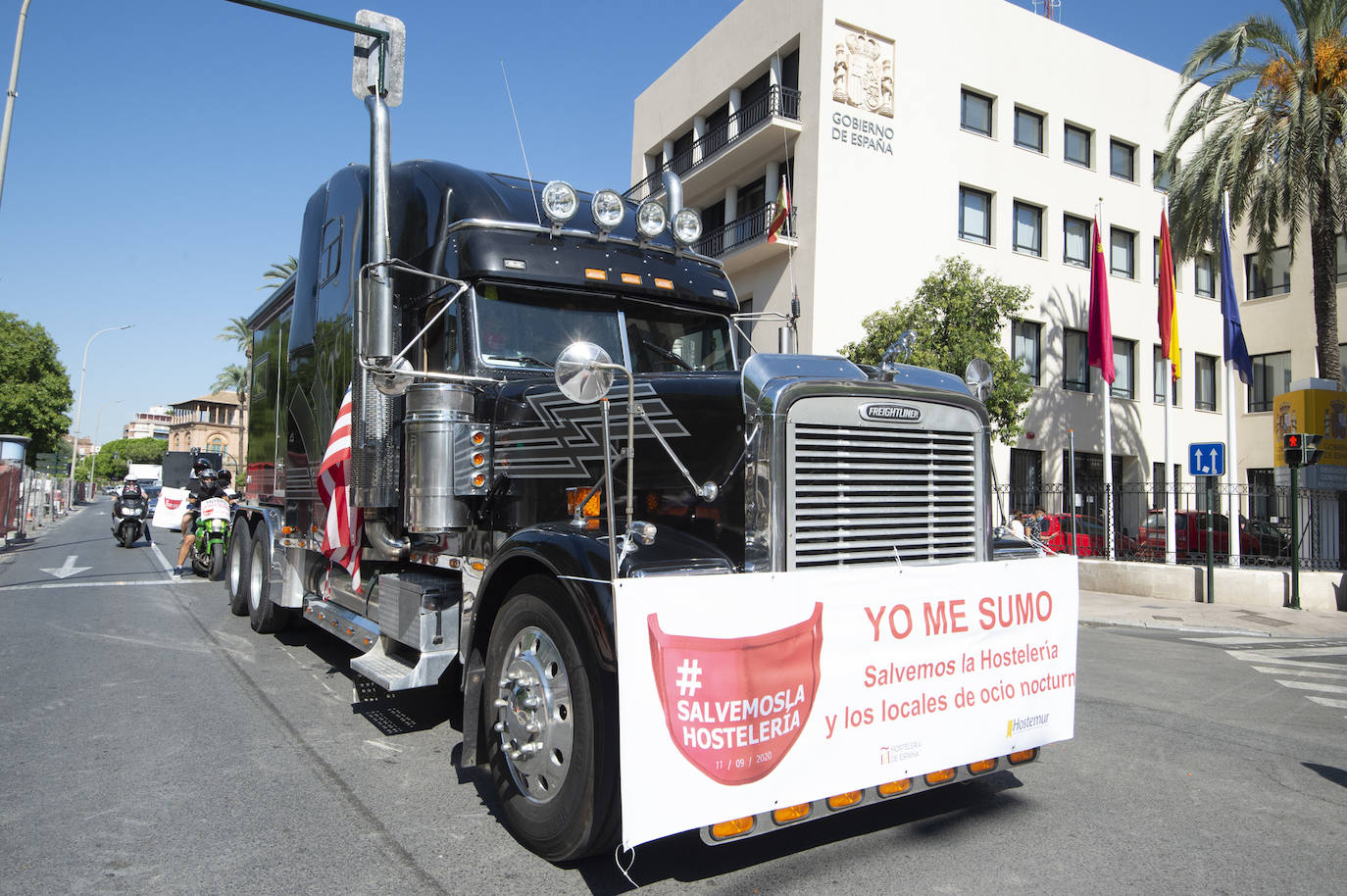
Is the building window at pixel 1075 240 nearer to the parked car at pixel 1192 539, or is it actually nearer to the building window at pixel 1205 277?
the building window at pixel 1205 277

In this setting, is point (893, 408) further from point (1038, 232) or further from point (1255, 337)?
point (1255, 337)

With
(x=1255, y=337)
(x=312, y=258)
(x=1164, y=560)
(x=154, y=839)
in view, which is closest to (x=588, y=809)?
(x=154, y=839)

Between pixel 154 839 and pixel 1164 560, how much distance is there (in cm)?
1759

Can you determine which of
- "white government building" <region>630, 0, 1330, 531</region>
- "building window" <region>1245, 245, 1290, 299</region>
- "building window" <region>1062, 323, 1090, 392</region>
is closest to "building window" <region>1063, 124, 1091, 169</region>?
"white government building" <region>630, 0, 1330, 531</region>

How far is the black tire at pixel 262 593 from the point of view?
8.35 meters

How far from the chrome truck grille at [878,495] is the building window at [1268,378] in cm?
3222

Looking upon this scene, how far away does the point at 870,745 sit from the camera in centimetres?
336

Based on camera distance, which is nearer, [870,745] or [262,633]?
[870,745]

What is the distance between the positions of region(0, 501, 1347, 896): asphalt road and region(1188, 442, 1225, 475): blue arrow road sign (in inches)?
308

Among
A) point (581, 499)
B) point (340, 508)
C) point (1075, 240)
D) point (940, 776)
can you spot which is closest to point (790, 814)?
point (940, 776)

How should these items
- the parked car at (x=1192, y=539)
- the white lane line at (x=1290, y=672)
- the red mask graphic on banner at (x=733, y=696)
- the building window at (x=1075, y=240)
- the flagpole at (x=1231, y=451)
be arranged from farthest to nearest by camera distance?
the building window at (x=1075, y=240) → the parked car at (x=1192, y=539) → the flagpole at (x=1231, y=451) → the white lane line at (x=1290, y=672) → the red mask graphic on banner at (x=733, y=696)

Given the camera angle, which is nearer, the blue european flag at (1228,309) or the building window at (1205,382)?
the blue european flag at (1228,309)

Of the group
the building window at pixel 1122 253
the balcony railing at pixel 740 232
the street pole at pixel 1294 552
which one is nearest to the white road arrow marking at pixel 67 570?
the balcony railing at pixel 740 232

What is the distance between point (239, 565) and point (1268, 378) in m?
33.4
